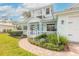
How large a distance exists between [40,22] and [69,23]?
0.91 m

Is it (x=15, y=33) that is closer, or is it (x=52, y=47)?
(x=52, y=47)

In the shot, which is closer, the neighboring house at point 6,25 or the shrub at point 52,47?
the shrub at point 52,47

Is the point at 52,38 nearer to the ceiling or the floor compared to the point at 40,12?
nearer to the floor

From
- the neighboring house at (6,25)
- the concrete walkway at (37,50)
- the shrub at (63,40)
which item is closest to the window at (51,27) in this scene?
the shrub at (63,40)

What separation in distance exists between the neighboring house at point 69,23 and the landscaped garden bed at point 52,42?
0.63 ft

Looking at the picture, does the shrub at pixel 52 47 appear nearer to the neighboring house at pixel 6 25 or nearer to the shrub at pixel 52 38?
the shrub at pixel 52 38

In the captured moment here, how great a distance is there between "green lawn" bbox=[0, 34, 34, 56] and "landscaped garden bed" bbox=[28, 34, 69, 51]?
1.39 feet

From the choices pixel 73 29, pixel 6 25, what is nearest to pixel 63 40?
pixel 73 29

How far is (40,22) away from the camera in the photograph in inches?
211

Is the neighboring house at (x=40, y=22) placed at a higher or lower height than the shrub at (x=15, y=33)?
higher

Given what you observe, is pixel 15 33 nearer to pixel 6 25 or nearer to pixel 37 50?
pixel 6 25

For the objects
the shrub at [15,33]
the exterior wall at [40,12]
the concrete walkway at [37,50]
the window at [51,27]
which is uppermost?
the exterior wall at [40,12]

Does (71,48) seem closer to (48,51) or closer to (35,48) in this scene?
(48,51)

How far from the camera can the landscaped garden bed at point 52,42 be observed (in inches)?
203
